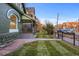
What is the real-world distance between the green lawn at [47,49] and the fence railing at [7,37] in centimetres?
78

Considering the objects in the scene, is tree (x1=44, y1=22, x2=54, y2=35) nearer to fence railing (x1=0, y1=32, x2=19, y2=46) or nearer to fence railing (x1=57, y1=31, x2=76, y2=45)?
fence railing (x1=57, y1=31, x2=76, y2=45)

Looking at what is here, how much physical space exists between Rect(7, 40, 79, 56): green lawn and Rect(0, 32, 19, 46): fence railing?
0.78 meters

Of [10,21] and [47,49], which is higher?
[10,21]

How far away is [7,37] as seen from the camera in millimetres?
7312

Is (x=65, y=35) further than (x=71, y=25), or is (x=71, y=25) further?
(x=65, y=35)

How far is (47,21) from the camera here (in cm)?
710

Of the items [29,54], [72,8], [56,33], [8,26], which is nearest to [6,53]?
[29,54]

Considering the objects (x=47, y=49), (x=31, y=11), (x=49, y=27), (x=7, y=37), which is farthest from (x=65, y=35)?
(x=7, y=37)

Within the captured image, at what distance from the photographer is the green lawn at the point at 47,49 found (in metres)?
6.17

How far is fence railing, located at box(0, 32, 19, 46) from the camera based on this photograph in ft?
22.6

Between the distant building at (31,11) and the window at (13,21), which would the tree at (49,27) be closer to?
the distant building at (31,11)

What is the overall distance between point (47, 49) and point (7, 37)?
1.75 meters

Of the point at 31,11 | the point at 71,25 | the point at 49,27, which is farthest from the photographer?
the point at 31,11

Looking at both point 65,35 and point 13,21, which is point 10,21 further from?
point 65,35
